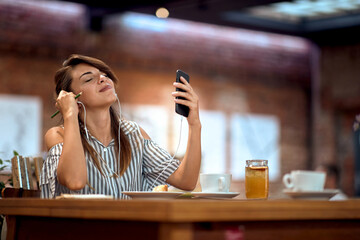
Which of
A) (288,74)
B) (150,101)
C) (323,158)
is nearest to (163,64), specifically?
(150,101)

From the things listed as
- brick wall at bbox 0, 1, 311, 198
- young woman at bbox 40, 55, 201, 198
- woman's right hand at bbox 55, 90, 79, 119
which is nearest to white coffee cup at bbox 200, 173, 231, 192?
young woman at bbox 40, 55, 201, 198

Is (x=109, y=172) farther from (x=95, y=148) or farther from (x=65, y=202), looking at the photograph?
(x=65, y=202)

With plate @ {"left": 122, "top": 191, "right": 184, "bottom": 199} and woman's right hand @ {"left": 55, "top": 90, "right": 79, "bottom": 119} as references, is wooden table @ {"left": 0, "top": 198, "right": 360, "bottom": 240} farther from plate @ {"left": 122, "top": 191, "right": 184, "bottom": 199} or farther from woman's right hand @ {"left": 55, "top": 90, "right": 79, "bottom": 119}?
woman's right hand @ {"left": 55, "top": 90, "right": 79, "bottom": 119}

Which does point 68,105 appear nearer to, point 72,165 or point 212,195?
point 72,165

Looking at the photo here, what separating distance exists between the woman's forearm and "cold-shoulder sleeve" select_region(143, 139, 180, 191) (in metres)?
0.44

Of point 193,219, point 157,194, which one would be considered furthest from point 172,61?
point 193,219

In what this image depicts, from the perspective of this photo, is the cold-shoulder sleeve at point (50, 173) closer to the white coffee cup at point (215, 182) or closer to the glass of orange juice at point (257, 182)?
the white coffee cup at point (215, 182)

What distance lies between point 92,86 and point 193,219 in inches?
45.8

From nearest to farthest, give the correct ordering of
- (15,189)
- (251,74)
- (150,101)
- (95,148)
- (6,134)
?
(15,189) → (95,148) → (6,134) → (150,101) → (251,74)

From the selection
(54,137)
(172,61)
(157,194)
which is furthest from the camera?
(172,61)

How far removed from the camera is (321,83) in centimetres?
781

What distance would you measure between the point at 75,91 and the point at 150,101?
4587 mm

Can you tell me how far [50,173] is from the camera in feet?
6.51

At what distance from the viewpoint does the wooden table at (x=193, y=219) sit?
1104mm
